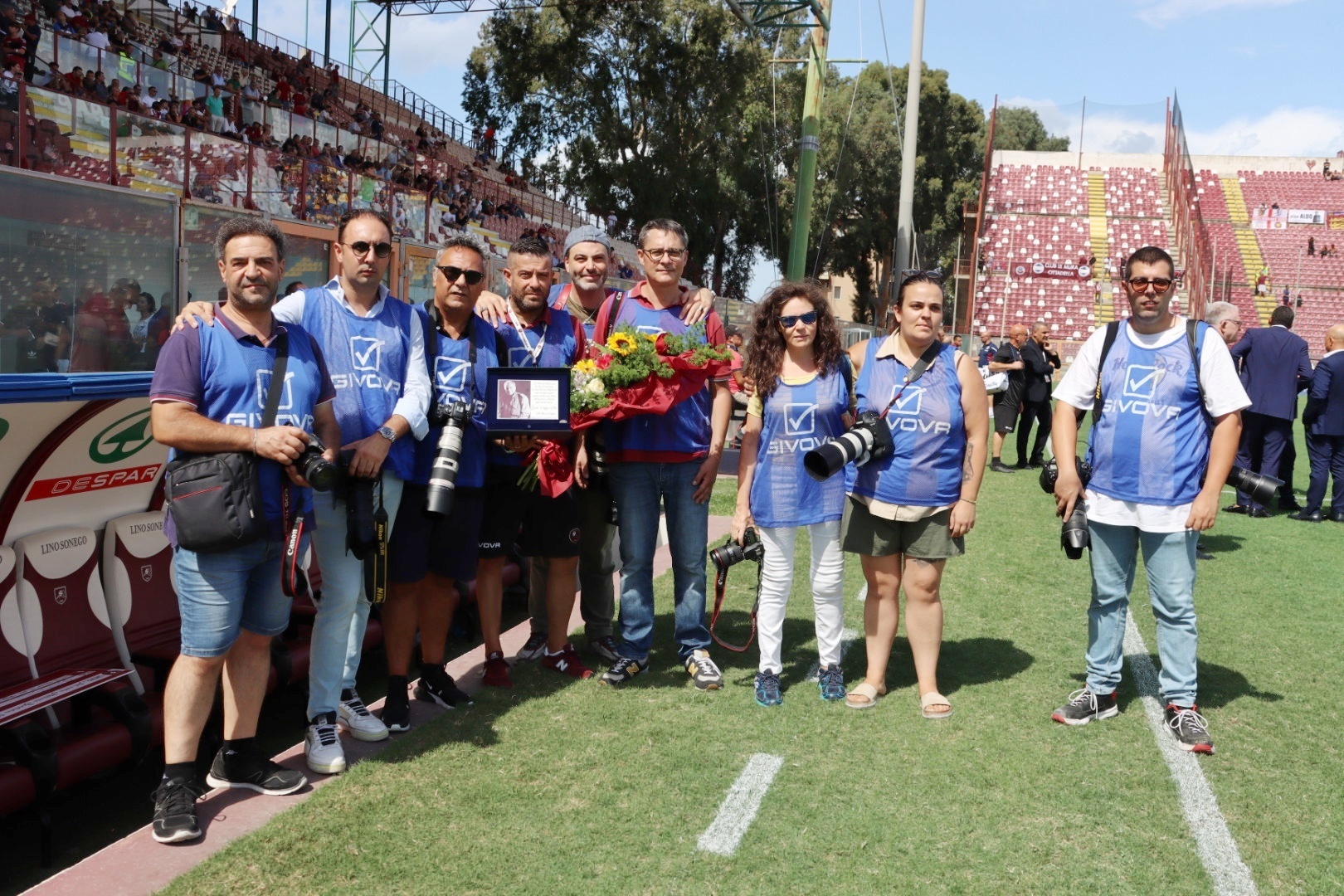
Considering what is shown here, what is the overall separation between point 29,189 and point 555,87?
29115 mm

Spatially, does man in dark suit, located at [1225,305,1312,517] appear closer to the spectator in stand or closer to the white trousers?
the spectator in stand

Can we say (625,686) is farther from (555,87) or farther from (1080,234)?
(1080,234)

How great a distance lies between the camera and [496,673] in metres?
4.86

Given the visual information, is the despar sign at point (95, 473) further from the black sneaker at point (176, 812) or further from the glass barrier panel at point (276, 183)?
the glass barrier panel at point (276, 183)

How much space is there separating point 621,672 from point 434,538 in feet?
3.78

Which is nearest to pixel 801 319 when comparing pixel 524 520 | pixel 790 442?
pixel 790 442

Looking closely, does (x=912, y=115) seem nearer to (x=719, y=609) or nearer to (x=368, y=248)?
(x=719, y=609)

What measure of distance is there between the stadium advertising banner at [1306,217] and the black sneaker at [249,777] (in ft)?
169

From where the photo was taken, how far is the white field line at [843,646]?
16.5 feet

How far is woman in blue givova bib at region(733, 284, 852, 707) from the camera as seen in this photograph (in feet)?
15.0

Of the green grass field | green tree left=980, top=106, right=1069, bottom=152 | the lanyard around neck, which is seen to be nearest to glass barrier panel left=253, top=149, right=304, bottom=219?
the lanyard around neck

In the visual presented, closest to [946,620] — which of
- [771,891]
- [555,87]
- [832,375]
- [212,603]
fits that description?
[832,375]

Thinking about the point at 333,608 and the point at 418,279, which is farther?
the point at 418,279

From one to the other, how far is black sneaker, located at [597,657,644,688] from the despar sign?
88.3 inches
